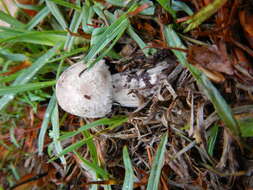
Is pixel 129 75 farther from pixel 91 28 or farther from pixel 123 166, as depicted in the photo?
pixel 123 166

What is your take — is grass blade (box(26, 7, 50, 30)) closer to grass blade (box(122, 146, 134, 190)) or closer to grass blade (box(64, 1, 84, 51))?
grass blade (box(64, 1, 84, 51))

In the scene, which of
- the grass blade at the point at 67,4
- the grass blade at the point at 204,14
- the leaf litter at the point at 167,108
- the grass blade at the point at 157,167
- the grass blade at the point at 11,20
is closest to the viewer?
the grass blade at the point at 204,14

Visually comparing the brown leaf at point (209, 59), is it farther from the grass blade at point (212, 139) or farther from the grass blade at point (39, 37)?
the grass blade at point (39, 37)

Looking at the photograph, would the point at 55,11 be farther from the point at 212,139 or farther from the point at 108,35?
the point at 212,139

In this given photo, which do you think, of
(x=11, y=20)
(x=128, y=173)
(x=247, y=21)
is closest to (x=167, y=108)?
(x=128, y=173)

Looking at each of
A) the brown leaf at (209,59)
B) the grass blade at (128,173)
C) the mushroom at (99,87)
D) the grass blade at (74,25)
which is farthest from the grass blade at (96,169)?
the brown leaf at (209,59)

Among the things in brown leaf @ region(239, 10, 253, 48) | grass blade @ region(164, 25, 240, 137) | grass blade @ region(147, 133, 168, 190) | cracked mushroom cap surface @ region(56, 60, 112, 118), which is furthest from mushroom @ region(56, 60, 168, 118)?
brown leaf @ region(239, 10, 253, 48)
